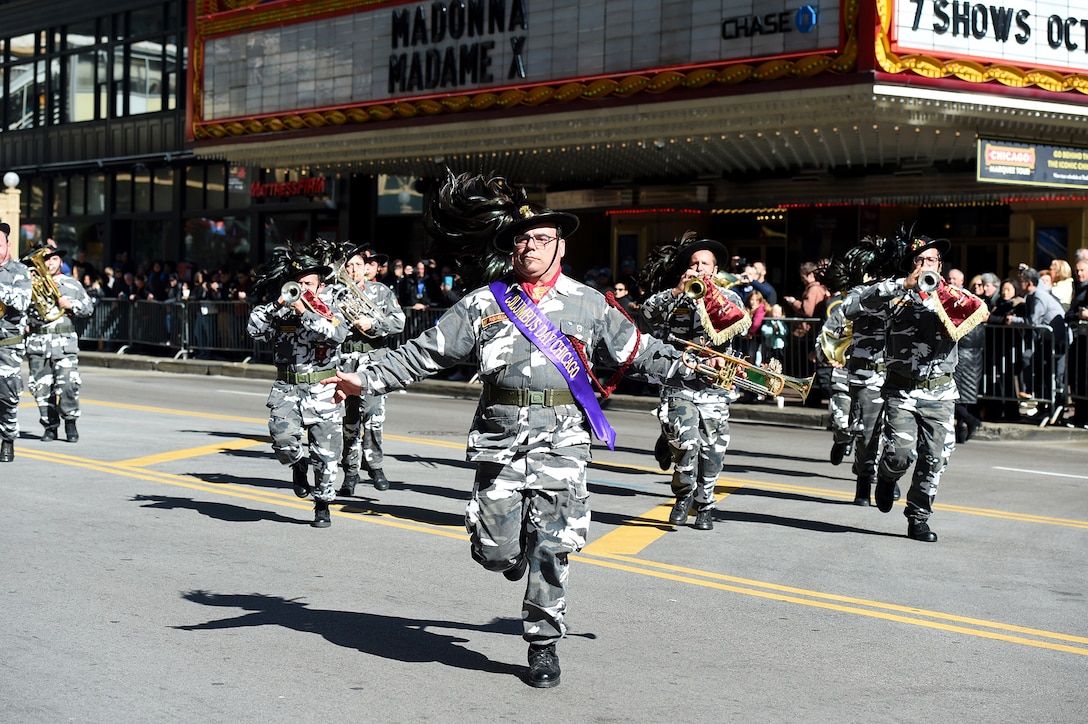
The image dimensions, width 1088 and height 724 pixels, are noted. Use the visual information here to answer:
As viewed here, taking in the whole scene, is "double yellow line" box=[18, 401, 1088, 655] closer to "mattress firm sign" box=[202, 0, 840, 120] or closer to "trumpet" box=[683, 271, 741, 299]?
"trumpet" box=[683, 271, 741, 299]

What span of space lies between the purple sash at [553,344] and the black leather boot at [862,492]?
5.02 metres

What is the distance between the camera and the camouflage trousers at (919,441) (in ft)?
28.4

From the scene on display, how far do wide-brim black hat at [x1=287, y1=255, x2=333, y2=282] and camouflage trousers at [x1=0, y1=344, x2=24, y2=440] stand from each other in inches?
144

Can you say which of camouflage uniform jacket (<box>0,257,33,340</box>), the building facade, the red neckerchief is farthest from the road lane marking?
the building facade

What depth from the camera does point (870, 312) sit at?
8.86 metres

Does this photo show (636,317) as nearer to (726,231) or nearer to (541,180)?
(726,231)

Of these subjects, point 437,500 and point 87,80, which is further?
point 87,80

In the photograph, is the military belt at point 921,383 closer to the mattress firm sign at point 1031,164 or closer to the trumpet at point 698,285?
the trumpet at point 698,285

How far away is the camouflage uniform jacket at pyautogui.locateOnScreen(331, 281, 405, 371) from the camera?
9602 millimetres

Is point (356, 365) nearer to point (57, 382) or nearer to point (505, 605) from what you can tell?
point (505, 605)

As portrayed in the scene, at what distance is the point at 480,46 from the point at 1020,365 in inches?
415

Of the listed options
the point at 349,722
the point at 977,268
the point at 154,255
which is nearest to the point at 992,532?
the point at 349,722

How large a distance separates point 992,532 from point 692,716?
15.9ft

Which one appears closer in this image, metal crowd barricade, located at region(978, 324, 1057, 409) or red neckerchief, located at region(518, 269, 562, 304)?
red neckerchief, located at region(518, 269, 562, 304)
